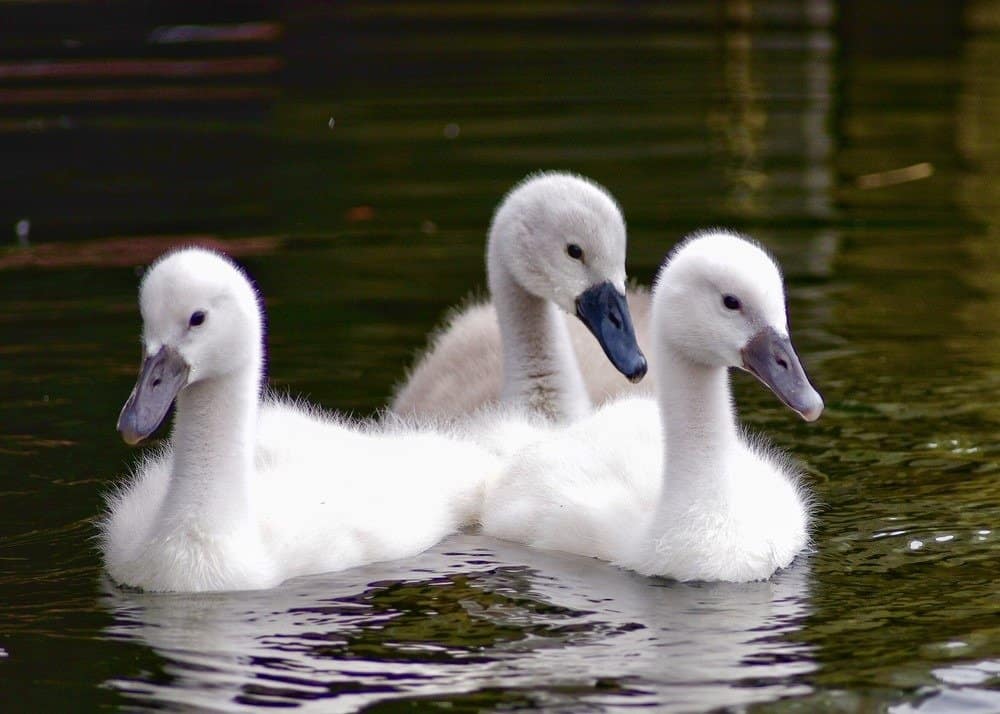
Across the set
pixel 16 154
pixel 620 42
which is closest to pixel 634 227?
pixel 16 154

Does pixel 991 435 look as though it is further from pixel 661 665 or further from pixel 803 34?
pixel 803 34

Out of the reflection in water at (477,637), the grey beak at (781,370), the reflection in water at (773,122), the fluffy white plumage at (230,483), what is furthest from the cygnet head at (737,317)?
the reflection in water at (773,122)

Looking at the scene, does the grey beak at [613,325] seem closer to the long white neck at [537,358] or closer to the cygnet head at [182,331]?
the long white neck at [537,358]

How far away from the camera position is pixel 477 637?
6.55m

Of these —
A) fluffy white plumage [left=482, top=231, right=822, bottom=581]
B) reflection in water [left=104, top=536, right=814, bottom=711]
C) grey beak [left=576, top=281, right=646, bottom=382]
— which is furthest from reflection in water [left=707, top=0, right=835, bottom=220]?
reflection in water [left=104, top=536, right=814, bottom=711]

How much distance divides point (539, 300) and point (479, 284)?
331 centimetres

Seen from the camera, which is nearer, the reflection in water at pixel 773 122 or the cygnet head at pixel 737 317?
the cygnet head at pixel 737 317

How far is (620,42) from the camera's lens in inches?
934

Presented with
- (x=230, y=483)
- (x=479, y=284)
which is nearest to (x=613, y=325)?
(x=230, y=483)

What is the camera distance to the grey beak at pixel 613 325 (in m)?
8.29

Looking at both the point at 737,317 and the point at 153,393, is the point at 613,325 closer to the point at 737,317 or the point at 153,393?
the point at 737,317

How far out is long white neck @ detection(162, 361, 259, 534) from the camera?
6969 millimetres

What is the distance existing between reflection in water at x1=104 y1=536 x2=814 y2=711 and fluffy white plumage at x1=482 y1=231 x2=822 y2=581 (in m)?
0.10

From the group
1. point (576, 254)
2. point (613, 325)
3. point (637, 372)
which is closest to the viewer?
point (637, 372)
